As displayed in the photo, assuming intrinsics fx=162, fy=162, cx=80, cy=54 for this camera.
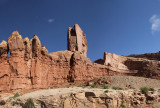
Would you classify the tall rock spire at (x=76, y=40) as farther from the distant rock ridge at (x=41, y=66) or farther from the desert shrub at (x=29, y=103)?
the desert shrub at (x=29, y=103)

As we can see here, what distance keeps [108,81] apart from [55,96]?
1536cm

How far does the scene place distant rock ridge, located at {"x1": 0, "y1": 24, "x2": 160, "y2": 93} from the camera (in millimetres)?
22052

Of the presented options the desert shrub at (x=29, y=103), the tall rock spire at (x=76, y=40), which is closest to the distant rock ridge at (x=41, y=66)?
the tall rock spire at (x=76, y=40)

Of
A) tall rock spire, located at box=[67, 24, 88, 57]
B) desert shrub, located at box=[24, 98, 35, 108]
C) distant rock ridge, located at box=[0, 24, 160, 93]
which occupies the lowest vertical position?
desert shrub, located at box=[24, 98, 35, 108]

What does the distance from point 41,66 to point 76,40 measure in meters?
14.0

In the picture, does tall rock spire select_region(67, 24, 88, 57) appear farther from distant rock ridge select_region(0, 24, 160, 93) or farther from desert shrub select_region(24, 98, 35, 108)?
desert shrub select_region(24, 98, 35, 108)

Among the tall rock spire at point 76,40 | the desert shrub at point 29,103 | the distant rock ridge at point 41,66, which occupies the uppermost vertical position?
the tall rock spire at point 76,40

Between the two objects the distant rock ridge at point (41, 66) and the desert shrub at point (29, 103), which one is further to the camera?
the distant rock ridge at point (41, 66)

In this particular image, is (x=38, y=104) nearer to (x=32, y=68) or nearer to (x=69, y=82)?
(x=32, y=68)

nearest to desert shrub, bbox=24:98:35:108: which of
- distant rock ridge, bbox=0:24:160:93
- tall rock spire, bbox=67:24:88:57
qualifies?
distant rock ridge, bbox=0:24:160:93

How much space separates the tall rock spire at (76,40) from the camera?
3700 centimetres

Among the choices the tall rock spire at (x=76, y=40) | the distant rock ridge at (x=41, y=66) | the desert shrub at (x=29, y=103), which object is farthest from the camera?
the tall rock spire at (x=76, y=40)

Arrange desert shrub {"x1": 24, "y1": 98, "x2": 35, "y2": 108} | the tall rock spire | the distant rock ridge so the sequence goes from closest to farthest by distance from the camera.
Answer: desert shrub {"x1": 24, "y1": 98, "x2": 35, "y2": 108} → the distant rock ridge → the tall rock spire

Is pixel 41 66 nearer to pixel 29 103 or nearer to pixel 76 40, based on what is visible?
pixel 29 103
